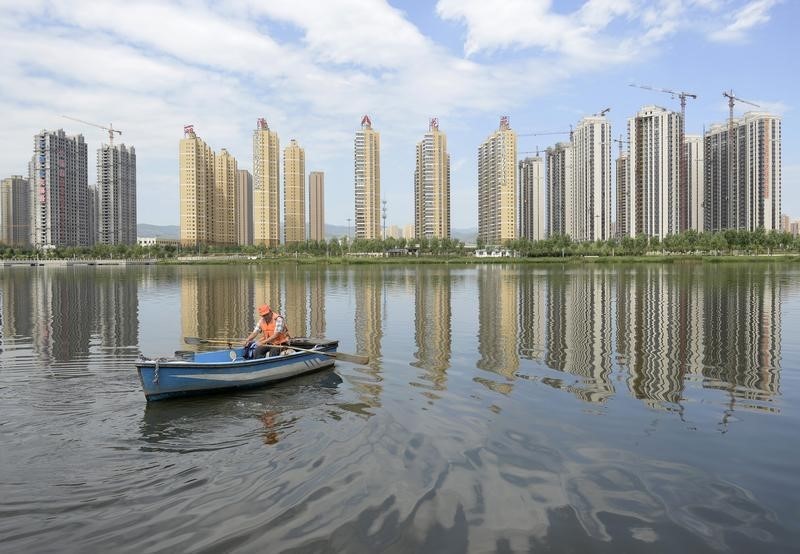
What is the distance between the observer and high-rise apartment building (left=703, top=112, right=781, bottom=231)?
5901 inches

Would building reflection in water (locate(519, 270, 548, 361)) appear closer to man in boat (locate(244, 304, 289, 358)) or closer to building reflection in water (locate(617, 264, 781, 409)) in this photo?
building reflection in water (locate(617, 264, 781, 409))

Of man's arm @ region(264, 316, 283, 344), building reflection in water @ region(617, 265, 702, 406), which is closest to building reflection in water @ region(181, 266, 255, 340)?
man's arm @ region(264, 316, 283, 344)

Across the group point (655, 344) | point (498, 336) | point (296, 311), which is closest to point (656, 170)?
point (296, 311)

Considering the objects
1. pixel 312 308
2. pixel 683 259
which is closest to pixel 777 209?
pixel 683 259

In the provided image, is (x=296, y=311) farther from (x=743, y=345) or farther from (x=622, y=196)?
(x=622, y=196)

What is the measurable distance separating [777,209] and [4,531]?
17888 cm

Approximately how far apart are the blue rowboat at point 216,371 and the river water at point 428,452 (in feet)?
1.47

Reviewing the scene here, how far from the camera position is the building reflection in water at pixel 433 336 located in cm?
1839

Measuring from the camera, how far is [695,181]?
7082 inches

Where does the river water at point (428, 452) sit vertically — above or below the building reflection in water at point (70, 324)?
below

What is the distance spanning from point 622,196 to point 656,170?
18.8 meters

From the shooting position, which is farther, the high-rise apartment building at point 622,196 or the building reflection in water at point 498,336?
the high-rise apartment building at point 622,196

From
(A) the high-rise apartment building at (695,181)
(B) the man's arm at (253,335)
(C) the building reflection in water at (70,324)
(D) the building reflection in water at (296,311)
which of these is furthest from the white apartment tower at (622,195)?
(B) the man's arm at (253,335)

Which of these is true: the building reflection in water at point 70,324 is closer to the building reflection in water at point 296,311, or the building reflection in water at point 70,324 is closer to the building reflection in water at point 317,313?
the building reflection in water at point 296,311
